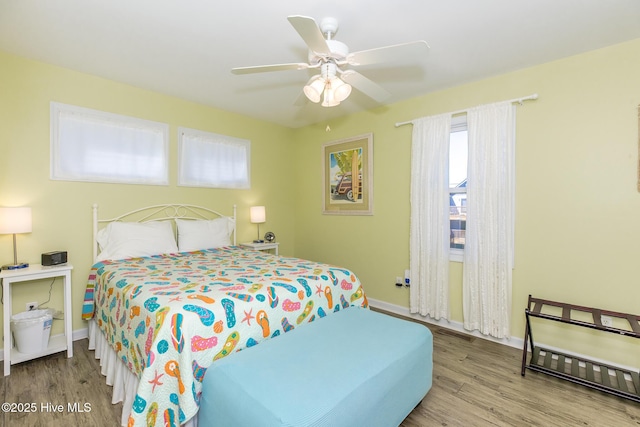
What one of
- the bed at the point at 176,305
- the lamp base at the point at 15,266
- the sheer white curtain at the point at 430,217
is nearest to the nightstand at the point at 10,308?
the lamp base at the point at 15,266

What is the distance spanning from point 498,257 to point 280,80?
105 inches

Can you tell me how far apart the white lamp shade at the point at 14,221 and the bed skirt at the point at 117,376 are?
955mm

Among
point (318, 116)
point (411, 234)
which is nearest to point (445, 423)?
point (411, 234)

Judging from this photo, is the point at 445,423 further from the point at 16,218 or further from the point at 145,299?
the point at 16,218

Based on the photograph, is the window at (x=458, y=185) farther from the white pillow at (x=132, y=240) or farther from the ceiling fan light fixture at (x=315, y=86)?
the white pillow at (x=132, y=240)

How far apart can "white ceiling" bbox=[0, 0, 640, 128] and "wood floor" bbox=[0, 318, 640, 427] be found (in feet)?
8.25

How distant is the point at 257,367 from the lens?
141 centimetres

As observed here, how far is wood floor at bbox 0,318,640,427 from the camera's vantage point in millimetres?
1744

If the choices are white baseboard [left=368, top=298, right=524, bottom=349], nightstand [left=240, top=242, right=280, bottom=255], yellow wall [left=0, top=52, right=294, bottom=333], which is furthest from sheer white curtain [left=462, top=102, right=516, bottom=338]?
yellow wall [left=0, top=52, right=294, bottom=333]

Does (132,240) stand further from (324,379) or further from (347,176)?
(347,176)

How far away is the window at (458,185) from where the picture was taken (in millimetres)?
3037

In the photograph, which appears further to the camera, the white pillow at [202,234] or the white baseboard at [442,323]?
the white pillow at [202,234]

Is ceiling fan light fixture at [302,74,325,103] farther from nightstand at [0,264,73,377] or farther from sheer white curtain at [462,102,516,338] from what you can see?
nightstand at [0,264,73,377]

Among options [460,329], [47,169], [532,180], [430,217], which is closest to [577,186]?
[532,180]
